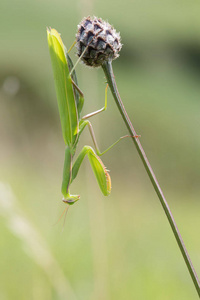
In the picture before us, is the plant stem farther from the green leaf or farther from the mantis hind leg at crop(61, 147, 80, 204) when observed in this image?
the mantis hind leg at crop(61, 147, 80, 204)

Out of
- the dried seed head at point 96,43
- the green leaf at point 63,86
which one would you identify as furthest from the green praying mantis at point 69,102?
the dried seed head at point 96,43

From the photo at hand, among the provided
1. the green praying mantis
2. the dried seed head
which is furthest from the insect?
the dried seed head

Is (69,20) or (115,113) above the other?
(69,20)

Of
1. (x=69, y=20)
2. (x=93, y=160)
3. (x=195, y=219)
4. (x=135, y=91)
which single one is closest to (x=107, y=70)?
(x=93, y=160)

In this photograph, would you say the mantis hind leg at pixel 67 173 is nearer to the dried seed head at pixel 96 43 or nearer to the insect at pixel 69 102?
the insect at pixel 69 102

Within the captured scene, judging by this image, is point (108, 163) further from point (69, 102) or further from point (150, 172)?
point (150, 172)

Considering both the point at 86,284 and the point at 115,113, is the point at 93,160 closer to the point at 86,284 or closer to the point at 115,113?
the point at 86,284
